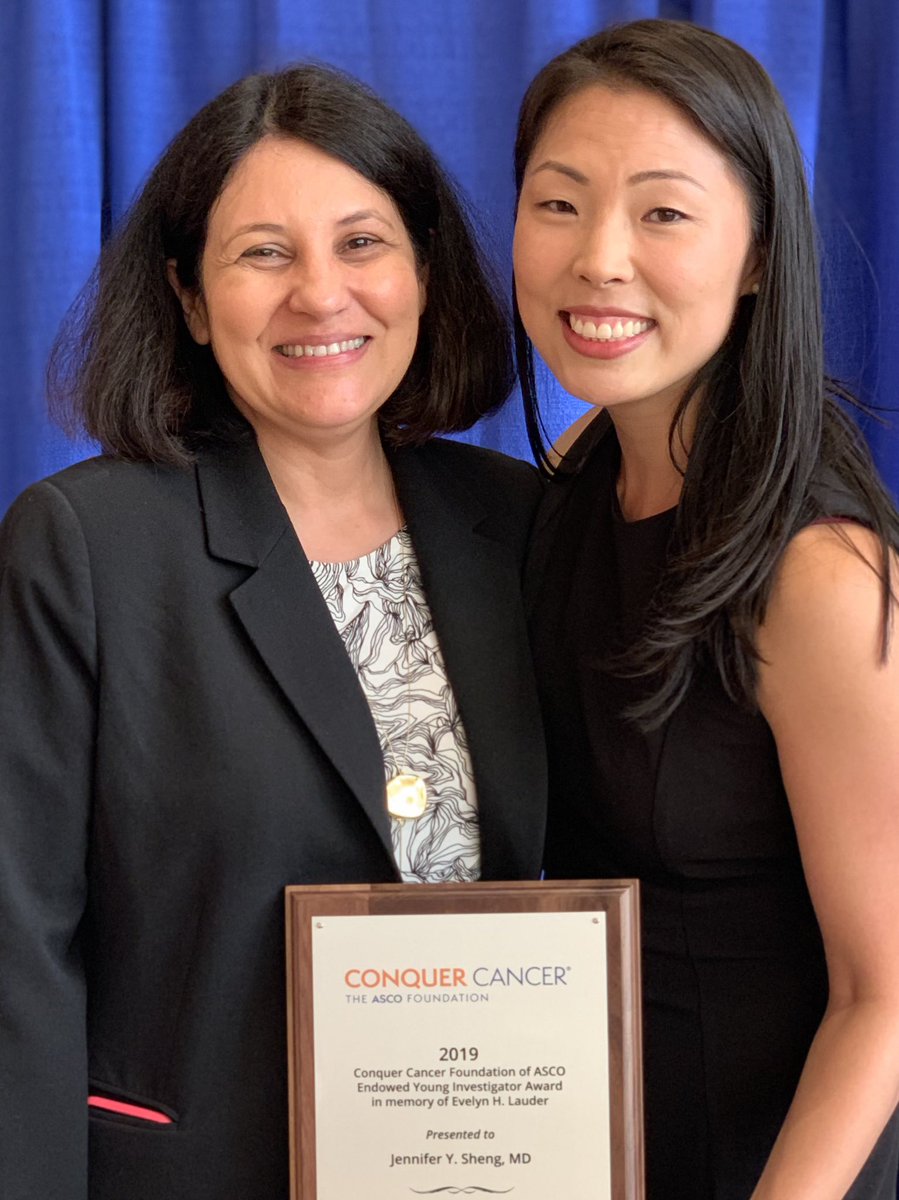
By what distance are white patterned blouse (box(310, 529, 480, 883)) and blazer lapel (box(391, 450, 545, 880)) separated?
2 centimetres

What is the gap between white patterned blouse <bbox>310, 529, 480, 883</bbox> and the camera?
1464 millimetres

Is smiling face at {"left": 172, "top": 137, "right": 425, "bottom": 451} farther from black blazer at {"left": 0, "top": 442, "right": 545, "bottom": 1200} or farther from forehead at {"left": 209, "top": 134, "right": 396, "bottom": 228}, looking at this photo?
black blazer at {"left": 0, "top": 442, "right": 545, "bottom": 1200}

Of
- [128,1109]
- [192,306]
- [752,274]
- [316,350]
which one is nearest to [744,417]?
[752,274]

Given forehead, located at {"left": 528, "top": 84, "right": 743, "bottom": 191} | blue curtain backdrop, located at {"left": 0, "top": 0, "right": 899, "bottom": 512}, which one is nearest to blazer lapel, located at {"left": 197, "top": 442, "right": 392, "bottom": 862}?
forehead, located at {"left": 528, "top": 84, "right": 743, "bottom": 191}

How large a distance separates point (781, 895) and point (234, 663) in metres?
0.59

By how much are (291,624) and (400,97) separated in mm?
1086

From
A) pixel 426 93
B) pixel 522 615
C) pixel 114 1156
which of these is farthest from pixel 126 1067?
pixel 426 93

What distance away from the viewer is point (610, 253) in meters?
1.36

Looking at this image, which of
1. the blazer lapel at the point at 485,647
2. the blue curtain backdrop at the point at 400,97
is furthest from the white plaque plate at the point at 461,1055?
the blue curtain backdrop at the point at 400,97

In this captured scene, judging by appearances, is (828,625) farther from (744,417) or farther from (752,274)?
(752,274)

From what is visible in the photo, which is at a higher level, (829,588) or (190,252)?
(190,252)

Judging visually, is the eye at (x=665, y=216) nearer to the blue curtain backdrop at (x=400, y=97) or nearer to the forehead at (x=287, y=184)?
the forehead at (x=287, y=184)

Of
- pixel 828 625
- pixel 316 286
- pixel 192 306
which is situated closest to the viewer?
pixel 828 625

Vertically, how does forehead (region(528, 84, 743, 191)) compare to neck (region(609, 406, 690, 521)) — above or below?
above
